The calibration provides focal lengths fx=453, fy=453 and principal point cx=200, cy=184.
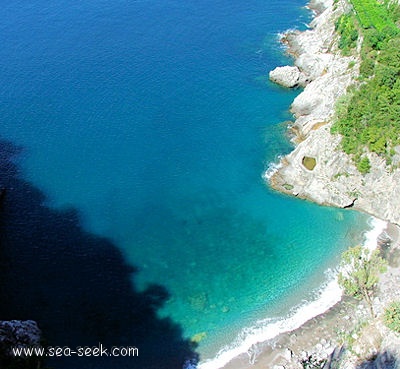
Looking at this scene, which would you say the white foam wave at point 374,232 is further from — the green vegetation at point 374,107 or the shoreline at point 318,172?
the green vegetation at point 374,107

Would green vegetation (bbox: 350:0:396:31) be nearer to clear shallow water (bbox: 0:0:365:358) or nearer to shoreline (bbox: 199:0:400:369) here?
shoreline (bbox: 199:0:400:369)

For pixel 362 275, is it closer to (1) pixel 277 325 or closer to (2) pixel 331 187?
(1) pixel 277 325

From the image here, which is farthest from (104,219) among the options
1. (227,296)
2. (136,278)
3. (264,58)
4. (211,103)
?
(264,58)

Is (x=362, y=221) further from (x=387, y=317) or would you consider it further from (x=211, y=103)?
(x=211, y=103)

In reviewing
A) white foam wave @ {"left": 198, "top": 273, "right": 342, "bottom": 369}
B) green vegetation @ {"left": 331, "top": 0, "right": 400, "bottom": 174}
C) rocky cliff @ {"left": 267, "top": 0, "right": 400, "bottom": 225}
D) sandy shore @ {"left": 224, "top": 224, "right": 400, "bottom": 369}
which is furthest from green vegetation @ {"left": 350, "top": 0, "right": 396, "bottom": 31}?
white foam wave @ {"left": 198, "top": 273, "right": 342, "bottom": 369}

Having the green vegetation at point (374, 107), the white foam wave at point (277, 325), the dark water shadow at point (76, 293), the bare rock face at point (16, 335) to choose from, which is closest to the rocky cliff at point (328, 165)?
the green vegetation at point (374, 107)
